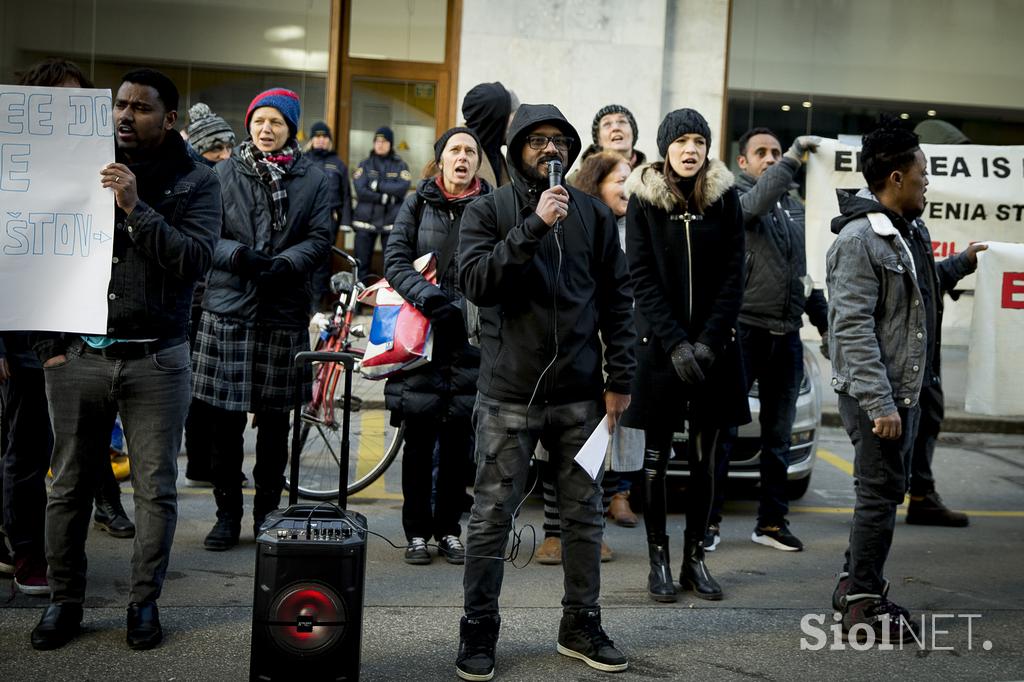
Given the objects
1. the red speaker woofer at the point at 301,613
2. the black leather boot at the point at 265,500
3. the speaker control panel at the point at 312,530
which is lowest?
the black leather boot at the point at 265,500

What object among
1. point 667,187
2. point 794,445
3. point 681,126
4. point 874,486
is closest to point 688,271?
point 667,187

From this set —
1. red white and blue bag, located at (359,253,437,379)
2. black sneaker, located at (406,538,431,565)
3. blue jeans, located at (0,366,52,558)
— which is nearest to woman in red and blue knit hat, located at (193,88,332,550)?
red white and blue bag, located at (359,253,437,379)

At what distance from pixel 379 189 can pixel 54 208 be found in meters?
10.00

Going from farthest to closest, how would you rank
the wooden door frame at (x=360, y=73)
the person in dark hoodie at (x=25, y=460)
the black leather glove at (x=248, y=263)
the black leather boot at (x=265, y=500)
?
1. the wooden door frame at (x=360, y=73)
2. the black leather boot at (x=265, y=500)
3. the black leather glove at (x=248, y=263)
4. the person in dark hoodie at (x=25, y=460)

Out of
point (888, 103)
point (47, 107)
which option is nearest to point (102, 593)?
point (47, 107)

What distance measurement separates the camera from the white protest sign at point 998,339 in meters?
6.72

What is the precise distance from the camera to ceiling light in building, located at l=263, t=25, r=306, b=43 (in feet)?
48.0

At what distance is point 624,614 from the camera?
5527 mm

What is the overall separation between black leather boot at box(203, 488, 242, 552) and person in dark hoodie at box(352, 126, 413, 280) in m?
8.44

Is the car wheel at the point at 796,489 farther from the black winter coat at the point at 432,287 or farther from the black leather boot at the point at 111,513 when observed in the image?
the black leather boot at the point at 111,513

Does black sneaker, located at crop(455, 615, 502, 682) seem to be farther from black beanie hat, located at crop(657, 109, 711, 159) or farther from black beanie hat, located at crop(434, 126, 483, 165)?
black beanie hat, located at crop(434, 126, 483, 165)

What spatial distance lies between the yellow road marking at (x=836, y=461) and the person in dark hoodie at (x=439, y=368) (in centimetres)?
386

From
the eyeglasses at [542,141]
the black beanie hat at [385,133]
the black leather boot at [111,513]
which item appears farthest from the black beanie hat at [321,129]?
the eyeglasses at [542,141]

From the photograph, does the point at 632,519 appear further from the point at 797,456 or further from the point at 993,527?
the point at 993,527
